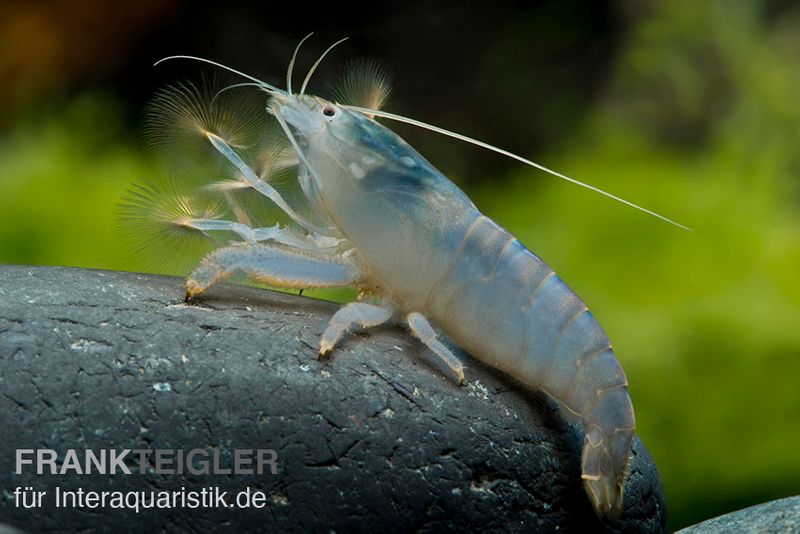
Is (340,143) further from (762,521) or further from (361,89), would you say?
(762,521)

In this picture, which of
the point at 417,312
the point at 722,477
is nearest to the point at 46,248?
the point at 417,312

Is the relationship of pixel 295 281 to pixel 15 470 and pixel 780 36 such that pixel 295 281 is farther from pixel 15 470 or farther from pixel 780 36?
pixel 780 36

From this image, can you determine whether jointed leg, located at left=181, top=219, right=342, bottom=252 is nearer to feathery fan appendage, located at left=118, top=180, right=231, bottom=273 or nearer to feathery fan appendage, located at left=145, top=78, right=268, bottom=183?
feathery fan appendage, located at left=118, top=180, right=231, bottom=273

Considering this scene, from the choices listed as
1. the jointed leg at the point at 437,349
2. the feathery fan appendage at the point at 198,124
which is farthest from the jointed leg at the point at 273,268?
the feathery fan appendage at the point at 198,124

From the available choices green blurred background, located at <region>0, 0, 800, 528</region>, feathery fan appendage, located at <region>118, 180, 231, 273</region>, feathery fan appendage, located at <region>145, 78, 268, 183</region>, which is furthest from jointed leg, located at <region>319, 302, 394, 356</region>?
green blurred background, located at <region>0, 0, 800, 528</region>

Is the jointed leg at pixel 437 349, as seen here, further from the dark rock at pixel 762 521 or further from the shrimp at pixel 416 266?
the dark rock at pixel 762 521

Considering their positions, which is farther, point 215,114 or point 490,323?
point 215,114

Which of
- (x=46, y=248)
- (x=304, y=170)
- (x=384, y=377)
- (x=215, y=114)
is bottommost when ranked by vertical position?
(x=384, y=377)
